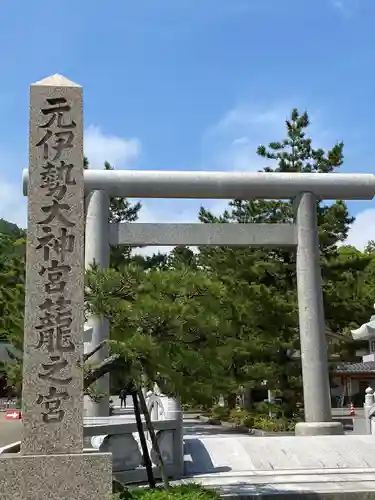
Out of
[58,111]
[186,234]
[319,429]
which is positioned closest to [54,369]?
[58,111]

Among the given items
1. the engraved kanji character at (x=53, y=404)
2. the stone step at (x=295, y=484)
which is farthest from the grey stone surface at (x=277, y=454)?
the engraved kanji character at (x=53, y=404)

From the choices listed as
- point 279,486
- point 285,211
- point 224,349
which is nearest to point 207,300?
point 224,349

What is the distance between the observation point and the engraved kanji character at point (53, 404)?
605 centimetres

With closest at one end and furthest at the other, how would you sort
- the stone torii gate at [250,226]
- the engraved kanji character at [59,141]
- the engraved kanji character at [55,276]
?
1. the engraved kanji character at [55,276]
2. the engraved kanji character at [59,141]
3. the stone torii gate at [250,226]

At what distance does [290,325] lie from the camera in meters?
17.2

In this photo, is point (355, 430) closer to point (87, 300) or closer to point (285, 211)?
point (285, 211)

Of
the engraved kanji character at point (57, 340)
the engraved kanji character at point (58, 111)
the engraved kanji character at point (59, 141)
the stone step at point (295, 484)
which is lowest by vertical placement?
the stone step at point (295, 484)

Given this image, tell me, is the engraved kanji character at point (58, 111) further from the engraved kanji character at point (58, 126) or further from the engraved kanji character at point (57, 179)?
the engraved kanji character at point (57, 179)

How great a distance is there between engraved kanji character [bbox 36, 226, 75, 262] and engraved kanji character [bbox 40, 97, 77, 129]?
1.14 meters

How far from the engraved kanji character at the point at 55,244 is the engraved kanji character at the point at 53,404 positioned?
1334mm

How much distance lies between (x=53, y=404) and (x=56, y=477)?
0.67 meters

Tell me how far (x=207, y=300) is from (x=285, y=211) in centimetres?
1164

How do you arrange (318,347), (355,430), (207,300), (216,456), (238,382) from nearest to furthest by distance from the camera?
(207,300) < (216,456) < (318,347) < (355,430) < (238,382)

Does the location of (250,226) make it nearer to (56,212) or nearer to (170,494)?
(56,212)
